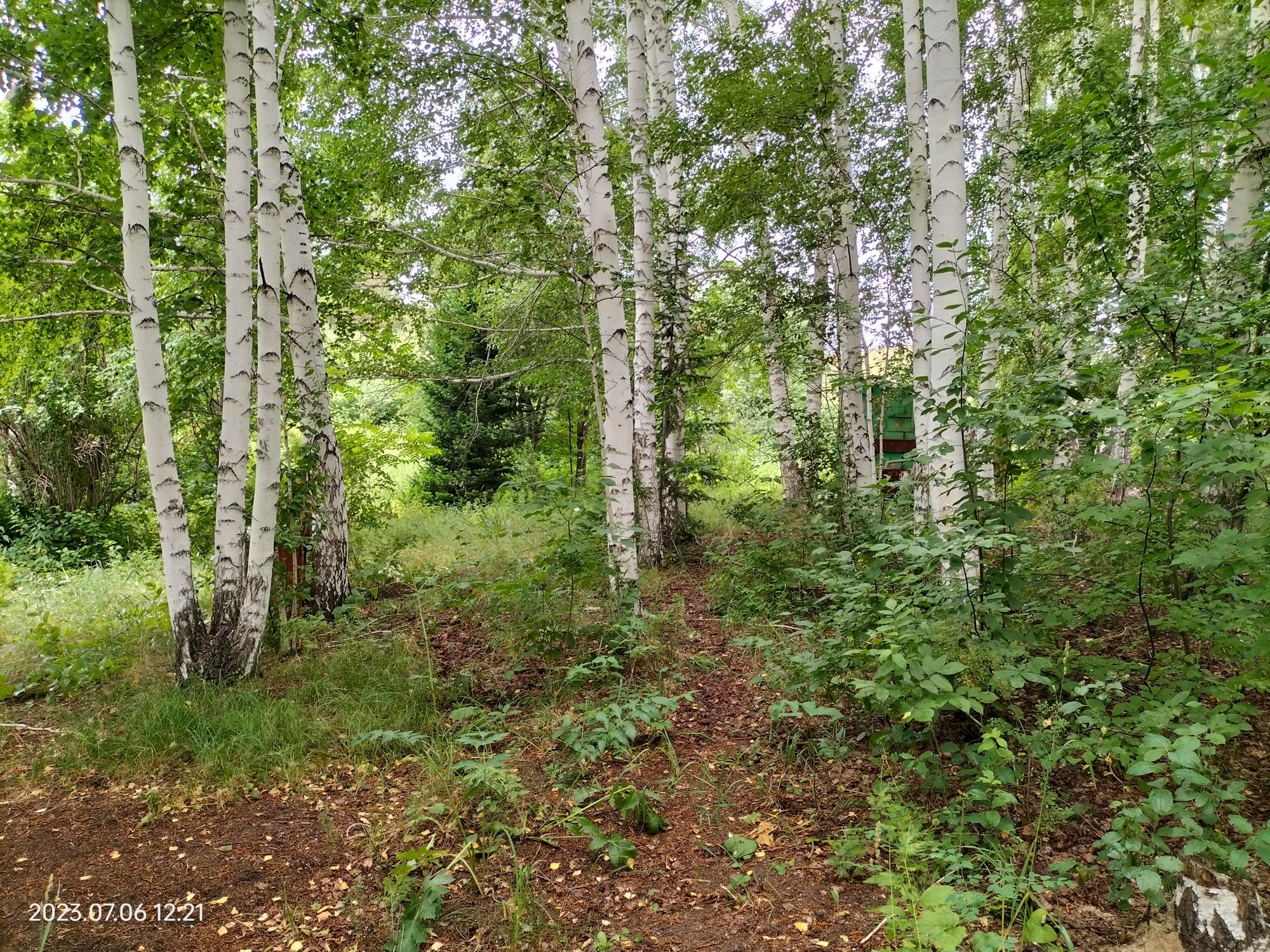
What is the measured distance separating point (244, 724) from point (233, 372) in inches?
91.0

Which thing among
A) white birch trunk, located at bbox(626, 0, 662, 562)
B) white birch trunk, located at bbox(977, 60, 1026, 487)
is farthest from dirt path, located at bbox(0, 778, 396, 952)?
white birch trunk, located at bbox(977, 60, 1026, 487)

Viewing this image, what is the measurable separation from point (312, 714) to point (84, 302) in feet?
16.4

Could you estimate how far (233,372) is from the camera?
4.49 m

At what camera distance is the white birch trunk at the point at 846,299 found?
262 inches

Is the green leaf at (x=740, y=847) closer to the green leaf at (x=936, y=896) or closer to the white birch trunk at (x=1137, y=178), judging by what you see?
the green leaf at (x=936, y=896)

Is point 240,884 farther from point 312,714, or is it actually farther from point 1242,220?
point 1242,220

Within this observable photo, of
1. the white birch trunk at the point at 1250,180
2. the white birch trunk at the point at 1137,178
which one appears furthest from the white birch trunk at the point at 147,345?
the white birch trunk at the point at 1250,180

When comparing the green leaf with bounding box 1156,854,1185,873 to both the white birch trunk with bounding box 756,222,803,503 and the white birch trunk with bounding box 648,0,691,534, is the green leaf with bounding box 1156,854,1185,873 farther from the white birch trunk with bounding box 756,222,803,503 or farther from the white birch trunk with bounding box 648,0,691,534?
the white birch trunk with bounding box 648,0,691,534

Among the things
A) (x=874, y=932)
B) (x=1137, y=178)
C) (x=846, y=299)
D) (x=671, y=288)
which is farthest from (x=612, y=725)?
(x=1137, y=178)

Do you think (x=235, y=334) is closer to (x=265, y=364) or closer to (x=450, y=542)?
(x=265, y=364)

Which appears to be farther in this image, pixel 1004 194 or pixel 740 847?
pixel 1004 194

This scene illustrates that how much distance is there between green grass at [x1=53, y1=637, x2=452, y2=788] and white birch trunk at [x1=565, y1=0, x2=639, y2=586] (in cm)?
180

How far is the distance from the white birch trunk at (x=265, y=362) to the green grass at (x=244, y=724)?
1.55 ft

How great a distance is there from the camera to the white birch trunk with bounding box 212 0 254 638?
4500 mm
